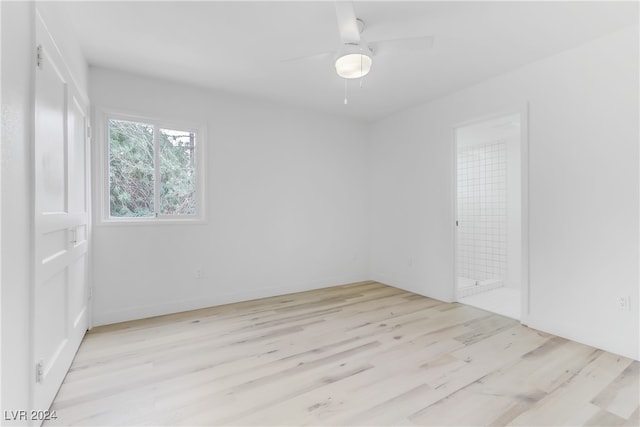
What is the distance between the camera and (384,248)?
456 centimetres

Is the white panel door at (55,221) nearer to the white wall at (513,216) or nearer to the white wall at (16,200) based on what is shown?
the white wall at (16,200)

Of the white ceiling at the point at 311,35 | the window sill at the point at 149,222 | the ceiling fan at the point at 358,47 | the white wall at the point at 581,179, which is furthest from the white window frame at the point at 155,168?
the white wall at the point at 581,179

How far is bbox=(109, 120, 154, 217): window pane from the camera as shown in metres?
3.06

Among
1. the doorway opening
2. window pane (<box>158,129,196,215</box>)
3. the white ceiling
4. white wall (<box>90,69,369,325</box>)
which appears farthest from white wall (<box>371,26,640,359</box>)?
window pane (<box>158,129,196,215</box>)

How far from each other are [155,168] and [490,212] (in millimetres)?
4560

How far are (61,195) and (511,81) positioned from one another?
3846mm

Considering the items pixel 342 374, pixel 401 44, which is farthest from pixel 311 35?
pixel 342 374

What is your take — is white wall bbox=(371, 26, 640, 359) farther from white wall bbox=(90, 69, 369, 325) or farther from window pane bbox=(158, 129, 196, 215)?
window pane bbox=(158, 129, 196, 215)

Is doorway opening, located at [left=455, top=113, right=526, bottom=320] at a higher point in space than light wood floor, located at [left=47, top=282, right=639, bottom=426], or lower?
higher

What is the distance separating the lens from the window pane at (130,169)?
3.06 metres

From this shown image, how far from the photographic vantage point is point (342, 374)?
2.06m

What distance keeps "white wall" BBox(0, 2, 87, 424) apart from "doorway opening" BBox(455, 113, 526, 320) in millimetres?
3971

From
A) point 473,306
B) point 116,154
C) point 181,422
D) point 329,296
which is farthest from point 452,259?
point 116,154

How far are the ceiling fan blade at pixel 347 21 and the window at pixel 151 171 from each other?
227cm
